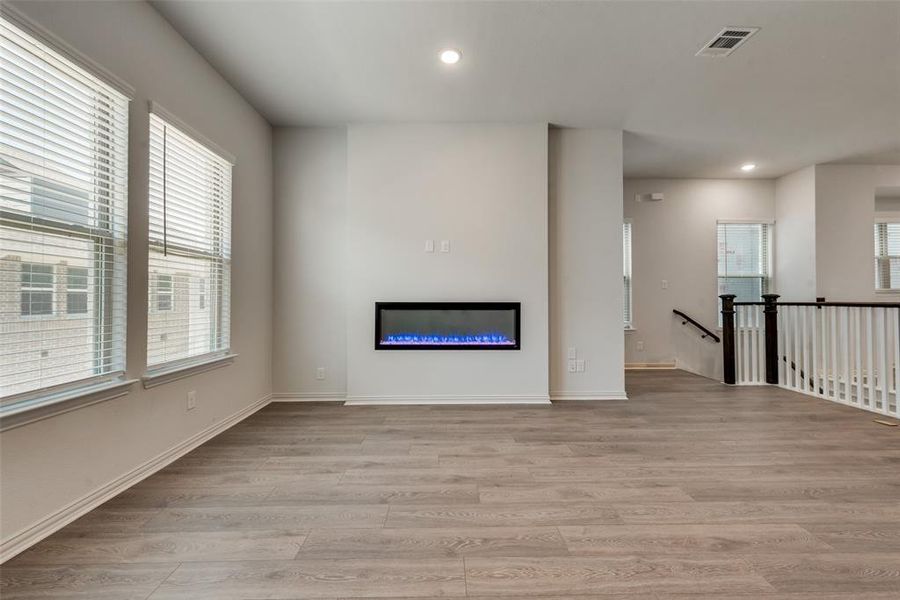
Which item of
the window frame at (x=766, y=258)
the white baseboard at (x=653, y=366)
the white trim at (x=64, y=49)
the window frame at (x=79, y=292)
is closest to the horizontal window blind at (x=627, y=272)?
the white baseboard at (x=653, y=366)

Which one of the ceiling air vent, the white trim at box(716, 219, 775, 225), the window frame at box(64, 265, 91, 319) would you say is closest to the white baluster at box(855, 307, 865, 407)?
the white trim at box(716, 219, 775, 225)

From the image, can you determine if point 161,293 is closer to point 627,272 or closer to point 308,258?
point 308,258

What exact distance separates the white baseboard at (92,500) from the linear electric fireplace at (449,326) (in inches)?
64.1

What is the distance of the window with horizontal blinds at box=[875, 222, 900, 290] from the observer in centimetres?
560

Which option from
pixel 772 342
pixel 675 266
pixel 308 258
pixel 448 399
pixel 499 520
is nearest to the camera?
pixel 499 520

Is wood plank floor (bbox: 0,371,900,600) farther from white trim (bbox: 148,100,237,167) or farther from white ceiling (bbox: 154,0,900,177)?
white ceiling (bbox: 154,0,900,177)

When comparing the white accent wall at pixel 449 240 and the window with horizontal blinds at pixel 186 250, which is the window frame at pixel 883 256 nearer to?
the white accent wall at pixel 449 240

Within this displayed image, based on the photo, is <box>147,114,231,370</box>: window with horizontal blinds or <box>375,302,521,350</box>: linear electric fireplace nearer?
<box>147,114,231,370</box>: window with horizontal blinds

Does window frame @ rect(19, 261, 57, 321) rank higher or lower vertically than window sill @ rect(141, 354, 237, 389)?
higher

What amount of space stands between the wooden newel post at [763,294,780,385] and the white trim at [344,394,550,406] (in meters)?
2.95

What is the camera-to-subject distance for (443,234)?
12.4 feet

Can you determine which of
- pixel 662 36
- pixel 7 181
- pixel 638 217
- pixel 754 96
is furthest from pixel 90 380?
pixel 638 217

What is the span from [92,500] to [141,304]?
1003 millimetres

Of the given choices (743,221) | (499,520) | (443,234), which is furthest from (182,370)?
(743,221)
